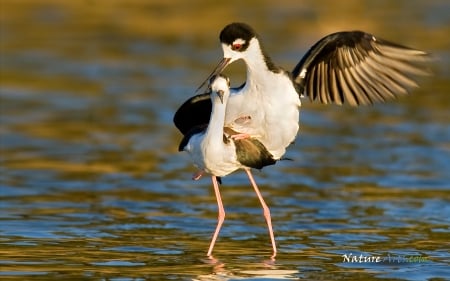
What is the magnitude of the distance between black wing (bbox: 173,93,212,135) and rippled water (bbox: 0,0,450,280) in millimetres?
1053

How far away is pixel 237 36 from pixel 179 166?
17.1 feet

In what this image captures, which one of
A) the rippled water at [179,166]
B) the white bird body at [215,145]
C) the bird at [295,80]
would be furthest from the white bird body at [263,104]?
the rippled water at [179,166]

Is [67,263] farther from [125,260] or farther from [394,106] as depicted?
[394,106]

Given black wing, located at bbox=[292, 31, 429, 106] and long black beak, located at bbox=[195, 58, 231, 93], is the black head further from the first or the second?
black wing, located at bbox=[292, 31, 429, 106]

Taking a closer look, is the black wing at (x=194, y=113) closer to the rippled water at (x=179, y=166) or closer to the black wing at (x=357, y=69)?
the black wing at (x=357, y=69)

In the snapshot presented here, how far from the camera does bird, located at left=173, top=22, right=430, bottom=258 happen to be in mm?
9555

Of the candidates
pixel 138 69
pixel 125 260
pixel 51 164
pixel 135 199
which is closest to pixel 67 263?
pixel 125 260

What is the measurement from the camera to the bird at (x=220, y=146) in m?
9.25

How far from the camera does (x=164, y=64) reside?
21.7 m

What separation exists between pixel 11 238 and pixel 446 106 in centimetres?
939

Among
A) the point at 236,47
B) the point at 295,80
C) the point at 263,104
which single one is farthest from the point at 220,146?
the point at 295,80

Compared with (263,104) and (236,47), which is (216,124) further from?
(236,47)

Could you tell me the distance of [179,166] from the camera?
47.6 ft

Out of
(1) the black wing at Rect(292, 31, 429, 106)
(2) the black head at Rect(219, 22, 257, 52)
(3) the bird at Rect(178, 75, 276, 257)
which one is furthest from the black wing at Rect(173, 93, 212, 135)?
(1) the black wing at Rect(292, 31, 429, 106)
